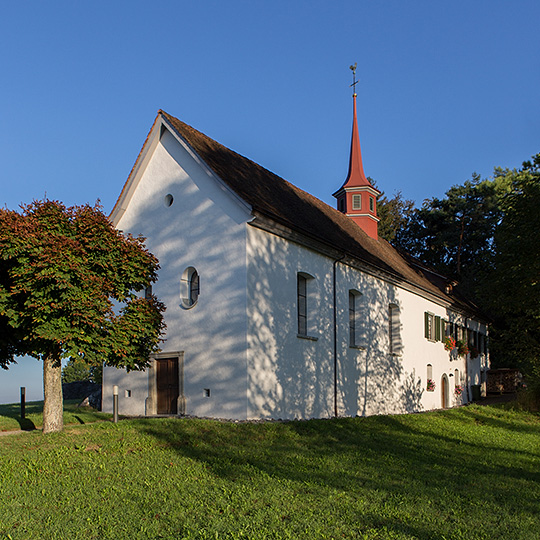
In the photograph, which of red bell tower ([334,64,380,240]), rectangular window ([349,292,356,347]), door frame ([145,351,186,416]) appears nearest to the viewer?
door frame ([145,351,186,416])

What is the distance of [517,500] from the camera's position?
7.96 m

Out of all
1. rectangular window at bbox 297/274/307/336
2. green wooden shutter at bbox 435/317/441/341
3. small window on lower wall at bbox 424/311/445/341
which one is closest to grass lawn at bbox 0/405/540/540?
rectangular window at bbox 297/274/307/336

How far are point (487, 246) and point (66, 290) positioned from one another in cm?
4018

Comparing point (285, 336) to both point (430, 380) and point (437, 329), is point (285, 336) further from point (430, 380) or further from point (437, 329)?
point (437, 329)

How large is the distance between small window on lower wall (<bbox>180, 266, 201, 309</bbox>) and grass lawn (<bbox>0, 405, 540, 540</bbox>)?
3.83m

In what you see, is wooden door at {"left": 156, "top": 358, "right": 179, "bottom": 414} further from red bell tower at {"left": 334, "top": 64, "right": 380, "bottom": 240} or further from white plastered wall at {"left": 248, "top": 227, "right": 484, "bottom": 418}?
red bell tower at {"left": 334, "top": 64, "right": 380, "bottom": 240}

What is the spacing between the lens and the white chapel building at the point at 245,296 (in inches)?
577

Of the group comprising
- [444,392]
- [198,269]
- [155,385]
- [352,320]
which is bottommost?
[444,392]

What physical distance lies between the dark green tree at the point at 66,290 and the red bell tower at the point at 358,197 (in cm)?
1718

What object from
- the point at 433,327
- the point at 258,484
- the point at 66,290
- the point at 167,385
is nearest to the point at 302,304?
the point at 167,385

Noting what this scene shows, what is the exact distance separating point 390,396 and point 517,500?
1382 centimetres

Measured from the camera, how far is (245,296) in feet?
47.4

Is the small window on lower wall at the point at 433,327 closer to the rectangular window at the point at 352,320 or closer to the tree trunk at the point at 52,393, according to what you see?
the rectangular window at the point at 352,320

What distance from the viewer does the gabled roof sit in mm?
15656
